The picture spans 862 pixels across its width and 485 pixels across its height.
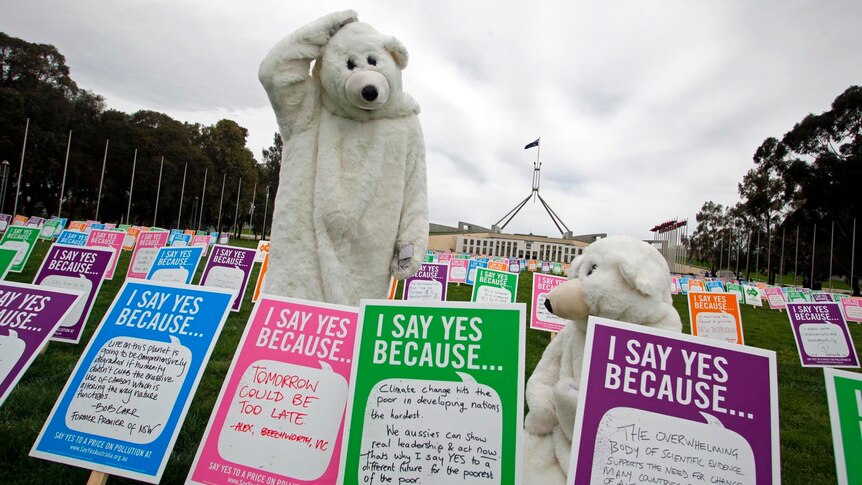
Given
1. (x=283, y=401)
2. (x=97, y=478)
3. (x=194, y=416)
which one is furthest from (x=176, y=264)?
(x=283, y=401)

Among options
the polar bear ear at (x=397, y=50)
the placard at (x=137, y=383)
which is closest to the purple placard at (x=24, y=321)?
the placard at (x=137, y=383)

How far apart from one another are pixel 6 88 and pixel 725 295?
35.1 metres

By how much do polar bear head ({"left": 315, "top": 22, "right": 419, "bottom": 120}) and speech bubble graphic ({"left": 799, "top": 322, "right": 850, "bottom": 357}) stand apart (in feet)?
21.3

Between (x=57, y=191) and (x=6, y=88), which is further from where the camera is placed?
(x=57, y=191)

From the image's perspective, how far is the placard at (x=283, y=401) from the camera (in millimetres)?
1701

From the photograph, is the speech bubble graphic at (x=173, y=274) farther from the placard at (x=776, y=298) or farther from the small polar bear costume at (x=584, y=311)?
the placard at (x=776, y=298)

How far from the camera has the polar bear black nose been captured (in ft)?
8.69

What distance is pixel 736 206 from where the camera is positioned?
4956 centimetres

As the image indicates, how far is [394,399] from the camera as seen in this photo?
167 centimetres

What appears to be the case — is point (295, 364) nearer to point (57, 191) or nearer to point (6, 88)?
point (6, 88)

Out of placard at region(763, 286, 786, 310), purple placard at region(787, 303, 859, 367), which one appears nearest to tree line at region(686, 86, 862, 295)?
placard at region(763, 286, 786, 310)

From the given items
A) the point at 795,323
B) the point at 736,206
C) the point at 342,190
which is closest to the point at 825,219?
the point at 736,206

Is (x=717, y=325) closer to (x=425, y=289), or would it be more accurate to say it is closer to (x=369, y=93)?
(x=425, y=289)

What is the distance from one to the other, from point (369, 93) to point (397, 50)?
46 cm
